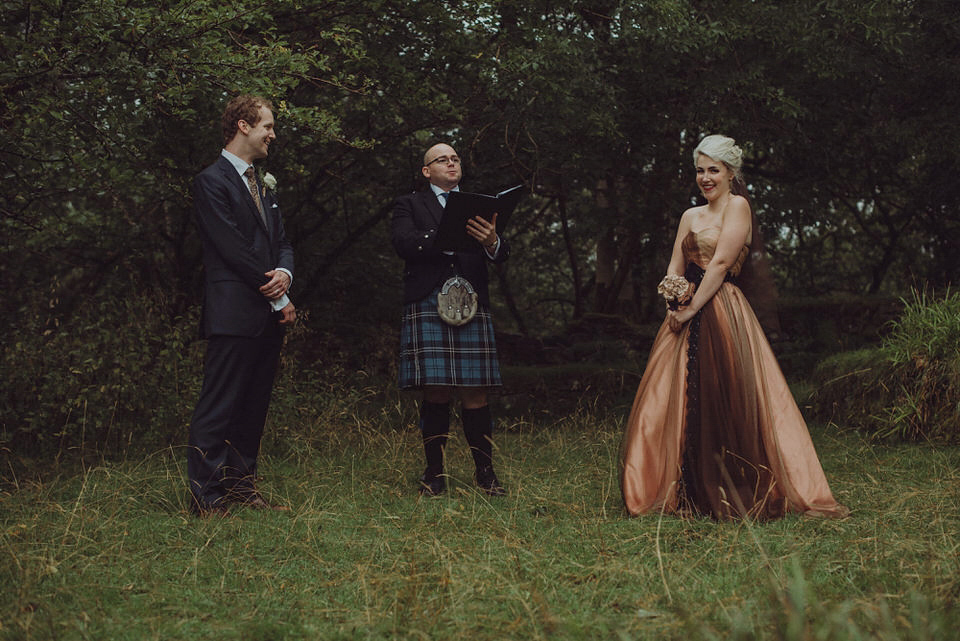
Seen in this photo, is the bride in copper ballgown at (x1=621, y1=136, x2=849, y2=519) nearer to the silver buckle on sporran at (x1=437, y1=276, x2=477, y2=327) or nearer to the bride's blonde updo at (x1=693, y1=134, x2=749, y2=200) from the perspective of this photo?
the bride's blonde updo at (x1=693, y1=134, x2=749, y2=200)

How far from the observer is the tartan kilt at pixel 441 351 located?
4523 mm

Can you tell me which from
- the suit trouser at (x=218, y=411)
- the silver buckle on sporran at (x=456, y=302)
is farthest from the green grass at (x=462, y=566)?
the silver buckle on sporran at (x=456, y=302)

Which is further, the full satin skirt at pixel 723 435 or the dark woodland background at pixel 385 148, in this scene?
the dark woodland background at pixel 385 148

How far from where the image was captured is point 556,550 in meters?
3.45

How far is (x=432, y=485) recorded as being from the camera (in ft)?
15.3

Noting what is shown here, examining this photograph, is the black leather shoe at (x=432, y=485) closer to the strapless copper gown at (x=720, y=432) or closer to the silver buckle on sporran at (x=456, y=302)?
the silver buckle on sporran at (x=456, y=302)

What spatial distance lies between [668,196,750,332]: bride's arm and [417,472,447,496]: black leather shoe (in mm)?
1506

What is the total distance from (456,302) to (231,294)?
3.61ft

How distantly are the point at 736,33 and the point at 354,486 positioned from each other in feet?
14.4

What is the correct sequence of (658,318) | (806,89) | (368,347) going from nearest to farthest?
(806,89) < (368,347) < (658,318)

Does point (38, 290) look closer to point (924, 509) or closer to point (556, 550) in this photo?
point (556, 550)

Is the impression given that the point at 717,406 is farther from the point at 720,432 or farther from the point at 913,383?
the point at 913,383

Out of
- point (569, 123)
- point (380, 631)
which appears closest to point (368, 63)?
point (569, 123)

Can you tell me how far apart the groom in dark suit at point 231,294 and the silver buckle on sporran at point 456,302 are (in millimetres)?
748
